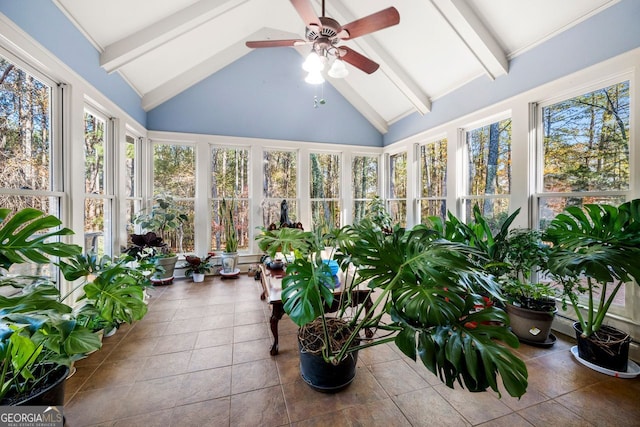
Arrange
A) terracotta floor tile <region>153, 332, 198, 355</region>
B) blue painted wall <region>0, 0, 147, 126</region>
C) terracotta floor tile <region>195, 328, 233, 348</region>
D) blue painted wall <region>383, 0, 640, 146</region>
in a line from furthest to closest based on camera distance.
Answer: terracotta floor tile <region>195, 328, 233, 348</region>
terracotta floor tile <region>153, 332, 198, 355</region>
blue painted wall <region>383, 0, 640, 146</region>
blue painted wall <region>0, 0, 147, 126</region>

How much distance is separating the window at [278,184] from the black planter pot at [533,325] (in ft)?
12.0

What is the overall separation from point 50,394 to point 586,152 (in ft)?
14.4

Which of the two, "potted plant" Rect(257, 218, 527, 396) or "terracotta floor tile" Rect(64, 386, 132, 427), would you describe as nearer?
"potted plant" Rect(257, 218, 527, 396)

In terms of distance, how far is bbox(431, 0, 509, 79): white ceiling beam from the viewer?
111 inches

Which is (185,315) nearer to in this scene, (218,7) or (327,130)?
(218,7)

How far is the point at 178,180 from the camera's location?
452cm

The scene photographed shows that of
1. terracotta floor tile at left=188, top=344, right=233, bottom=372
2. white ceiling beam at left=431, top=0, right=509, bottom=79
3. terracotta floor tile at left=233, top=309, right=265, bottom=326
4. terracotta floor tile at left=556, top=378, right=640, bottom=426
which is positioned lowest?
terracotta floor tile at left=556, top=378, right=640, bottom=426

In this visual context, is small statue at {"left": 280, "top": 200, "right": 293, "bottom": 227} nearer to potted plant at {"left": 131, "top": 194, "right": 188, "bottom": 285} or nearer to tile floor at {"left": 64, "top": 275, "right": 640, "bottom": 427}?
potted plant at {"left": 131, "top": 194, "right": 188, "bottom": 285}

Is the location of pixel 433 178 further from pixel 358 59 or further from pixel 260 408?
pixel 260 408

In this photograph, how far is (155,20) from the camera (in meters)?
2.89

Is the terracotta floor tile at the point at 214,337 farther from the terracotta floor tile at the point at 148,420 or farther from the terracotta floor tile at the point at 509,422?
the terracotta floor tile at the point at 509,422

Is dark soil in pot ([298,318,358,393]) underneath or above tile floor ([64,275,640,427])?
above

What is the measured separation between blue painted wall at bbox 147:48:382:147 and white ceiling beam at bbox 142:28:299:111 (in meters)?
0.10

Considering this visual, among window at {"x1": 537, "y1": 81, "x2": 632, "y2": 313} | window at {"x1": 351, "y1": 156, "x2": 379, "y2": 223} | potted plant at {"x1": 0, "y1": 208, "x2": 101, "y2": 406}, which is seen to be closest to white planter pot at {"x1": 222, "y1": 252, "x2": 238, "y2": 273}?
window at {"x1": 351, "y1": 156, "x2": 379, "y2": 223}
